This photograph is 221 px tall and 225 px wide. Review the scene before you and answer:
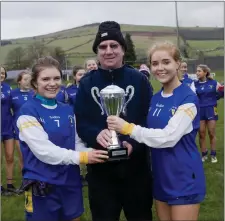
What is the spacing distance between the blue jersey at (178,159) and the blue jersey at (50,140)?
0.67 m

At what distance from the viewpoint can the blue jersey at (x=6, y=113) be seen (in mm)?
6703

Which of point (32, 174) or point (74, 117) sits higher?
point (74, 117)

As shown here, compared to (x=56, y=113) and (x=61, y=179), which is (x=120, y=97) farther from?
(x=61, y=179)

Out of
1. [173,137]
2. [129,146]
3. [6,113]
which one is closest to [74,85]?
[6,113]

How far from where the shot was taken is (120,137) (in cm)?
316

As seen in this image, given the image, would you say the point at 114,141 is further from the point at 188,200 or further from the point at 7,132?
the point at 7,132

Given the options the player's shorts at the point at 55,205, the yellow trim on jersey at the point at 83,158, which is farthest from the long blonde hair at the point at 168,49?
the player's shorts at the point at 55,205

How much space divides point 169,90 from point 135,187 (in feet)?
2.66

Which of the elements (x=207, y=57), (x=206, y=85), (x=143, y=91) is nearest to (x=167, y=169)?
(x=143, y=91)

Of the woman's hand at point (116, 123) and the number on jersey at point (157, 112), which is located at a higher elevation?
the number on jersey at point (157, 112)

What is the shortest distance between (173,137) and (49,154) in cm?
89

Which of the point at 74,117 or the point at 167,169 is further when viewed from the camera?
the point at 74,117

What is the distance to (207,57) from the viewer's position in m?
43.0

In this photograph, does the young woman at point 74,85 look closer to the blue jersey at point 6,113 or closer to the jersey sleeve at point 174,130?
the blue jersey at point 6,113
